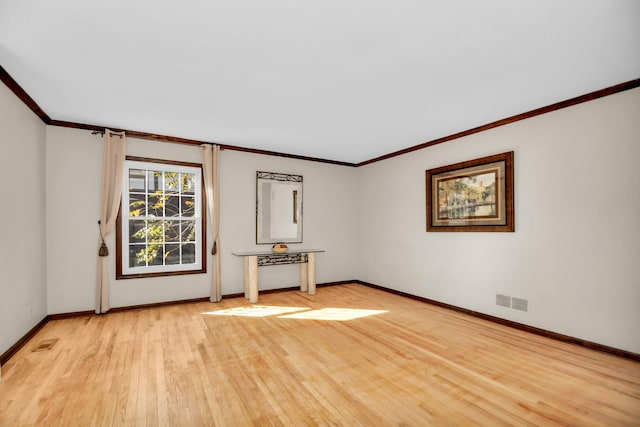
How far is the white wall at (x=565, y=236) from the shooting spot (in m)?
2.98

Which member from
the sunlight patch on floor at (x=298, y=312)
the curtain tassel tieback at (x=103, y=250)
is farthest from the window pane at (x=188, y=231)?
the sunlight patch on floor at (x=298, y=312)

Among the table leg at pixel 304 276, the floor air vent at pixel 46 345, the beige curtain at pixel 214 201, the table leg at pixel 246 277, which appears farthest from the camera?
the table leg at pixel 304 276

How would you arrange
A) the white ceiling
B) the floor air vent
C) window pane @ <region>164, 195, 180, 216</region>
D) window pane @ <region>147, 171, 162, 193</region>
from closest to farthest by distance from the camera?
the white ceiling
the floor air vent
window pane @ <region>147, 171, 162, 193</region>
window pane @ <region>164, 195, 180, 216</region>

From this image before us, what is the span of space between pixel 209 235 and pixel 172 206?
76 cm

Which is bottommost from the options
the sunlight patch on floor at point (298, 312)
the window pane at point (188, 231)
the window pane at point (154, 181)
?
the sunlight patch on floor at point (298, 312)

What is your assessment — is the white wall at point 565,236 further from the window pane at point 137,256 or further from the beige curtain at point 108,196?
the beige curtain at point 108,196

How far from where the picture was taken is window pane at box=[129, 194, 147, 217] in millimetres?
4676

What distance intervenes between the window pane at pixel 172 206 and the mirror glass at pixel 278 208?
136 centimetres

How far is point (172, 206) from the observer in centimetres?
498

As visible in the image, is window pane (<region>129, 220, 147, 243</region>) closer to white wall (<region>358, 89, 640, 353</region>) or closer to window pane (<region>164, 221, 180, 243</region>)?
window pane (<region>164, 221, 180, 243</region>)

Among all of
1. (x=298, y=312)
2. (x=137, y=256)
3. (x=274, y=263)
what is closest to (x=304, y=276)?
(x=274, y=263)

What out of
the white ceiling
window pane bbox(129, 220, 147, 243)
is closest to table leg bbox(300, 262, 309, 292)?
window pane bbox(129, 220, 147, 243)

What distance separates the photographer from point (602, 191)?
3125mm

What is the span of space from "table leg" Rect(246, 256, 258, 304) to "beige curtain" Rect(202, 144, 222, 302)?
0.52 meters
